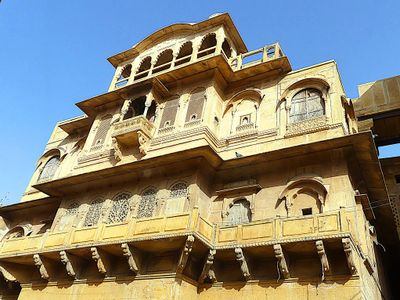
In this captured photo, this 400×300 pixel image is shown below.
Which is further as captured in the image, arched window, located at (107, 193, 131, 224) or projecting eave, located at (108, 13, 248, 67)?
projecting eave, located at (108, 13, 248, 67)

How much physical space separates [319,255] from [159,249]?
531 centimetres

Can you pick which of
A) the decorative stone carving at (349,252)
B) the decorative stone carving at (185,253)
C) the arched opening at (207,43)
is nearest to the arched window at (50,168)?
the arched opening at (207,43)

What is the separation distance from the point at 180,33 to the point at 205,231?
12608mm

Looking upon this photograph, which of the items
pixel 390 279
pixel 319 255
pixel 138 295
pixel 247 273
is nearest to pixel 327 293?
pixel 319 255

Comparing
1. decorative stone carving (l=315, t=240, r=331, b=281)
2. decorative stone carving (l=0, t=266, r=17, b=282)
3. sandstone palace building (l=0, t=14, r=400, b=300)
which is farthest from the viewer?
decorative stone carving (l=0, t=266, r=17, b=282)

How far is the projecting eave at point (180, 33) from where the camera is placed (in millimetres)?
18609

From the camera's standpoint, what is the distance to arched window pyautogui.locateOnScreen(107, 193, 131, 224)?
47.5 ft

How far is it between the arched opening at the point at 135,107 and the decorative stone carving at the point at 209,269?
911 cm

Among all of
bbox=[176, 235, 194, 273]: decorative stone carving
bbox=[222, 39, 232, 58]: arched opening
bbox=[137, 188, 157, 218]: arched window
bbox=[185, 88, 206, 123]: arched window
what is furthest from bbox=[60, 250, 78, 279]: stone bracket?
bbox=[222, 39, 232, 58]: arched opening

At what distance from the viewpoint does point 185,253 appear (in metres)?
11.1

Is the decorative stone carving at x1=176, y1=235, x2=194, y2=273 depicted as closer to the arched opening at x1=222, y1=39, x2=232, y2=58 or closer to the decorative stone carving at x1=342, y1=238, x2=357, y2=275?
the decorative stone carving at x1=342, y1=238, x2=357, y2=275

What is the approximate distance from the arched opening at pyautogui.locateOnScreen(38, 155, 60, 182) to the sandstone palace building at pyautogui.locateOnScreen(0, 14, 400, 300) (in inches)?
65.3

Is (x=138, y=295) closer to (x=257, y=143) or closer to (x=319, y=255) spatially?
(x=319, y=255)

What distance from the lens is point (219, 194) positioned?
13.8 m
